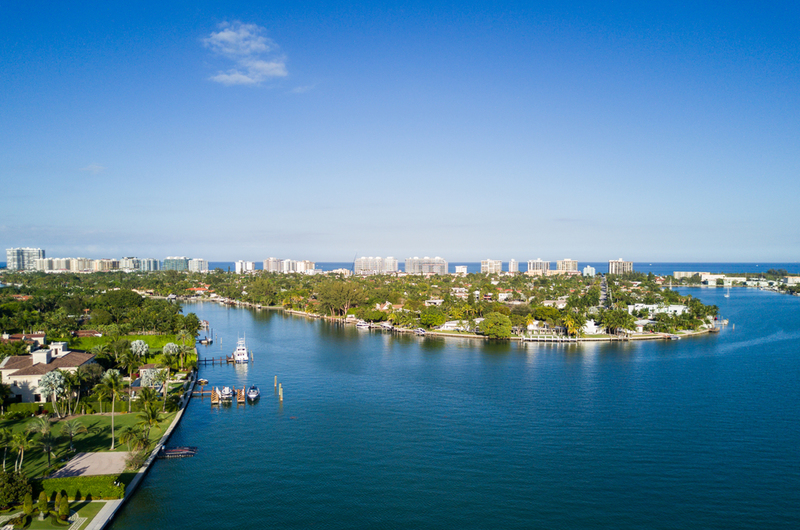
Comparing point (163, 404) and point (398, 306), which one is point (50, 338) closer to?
point (163, 404)

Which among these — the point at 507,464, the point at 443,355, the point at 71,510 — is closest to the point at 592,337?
the point at 443,355

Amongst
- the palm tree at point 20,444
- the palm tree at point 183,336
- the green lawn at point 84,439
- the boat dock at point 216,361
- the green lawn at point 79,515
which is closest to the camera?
the green lawn at point 79,515

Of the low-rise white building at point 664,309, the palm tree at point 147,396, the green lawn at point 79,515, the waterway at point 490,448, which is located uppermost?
the low-rise white building at point 664,309

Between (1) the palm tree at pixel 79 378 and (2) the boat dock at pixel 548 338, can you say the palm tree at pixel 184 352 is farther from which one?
(2) the boat dock at pixel 548 338

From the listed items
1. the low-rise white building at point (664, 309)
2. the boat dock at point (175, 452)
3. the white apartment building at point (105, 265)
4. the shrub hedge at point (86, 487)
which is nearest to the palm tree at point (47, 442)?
the shrub hedge at point (86, 487)

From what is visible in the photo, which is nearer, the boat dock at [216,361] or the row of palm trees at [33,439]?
the row of palm trees at [33,439]

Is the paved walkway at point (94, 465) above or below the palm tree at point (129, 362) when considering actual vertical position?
below
